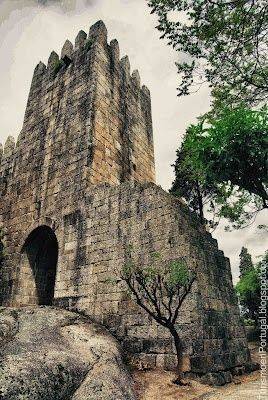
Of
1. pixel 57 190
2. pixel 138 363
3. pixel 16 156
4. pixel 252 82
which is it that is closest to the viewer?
pixel 138 363

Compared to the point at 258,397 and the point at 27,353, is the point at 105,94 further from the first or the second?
the point at 258,397

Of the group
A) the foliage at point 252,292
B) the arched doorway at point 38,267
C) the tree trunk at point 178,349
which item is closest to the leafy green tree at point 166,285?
the tree trunk at point 178,349

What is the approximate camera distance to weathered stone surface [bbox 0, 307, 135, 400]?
175 inches

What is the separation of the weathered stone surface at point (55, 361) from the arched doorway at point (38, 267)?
3.64 m

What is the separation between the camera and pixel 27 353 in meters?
5.06

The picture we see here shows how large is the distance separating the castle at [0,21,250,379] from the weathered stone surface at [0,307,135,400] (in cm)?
132

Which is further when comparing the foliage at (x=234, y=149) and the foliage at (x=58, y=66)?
the foliage at (x=58, y=66)

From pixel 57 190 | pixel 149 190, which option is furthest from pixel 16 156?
pixel 149 190

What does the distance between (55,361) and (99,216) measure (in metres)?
4.76

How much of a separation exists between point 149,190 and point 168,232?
4.57 ft

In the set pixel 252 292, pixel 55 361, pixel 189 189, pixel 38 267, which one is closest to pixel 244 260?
pixel 252 292

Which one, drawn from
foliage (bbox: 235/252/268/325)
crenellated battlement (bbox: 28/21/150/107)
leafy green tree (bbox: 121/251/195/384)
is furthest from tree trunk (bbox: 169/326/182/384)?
foliage (bbox: 235/252/268/325)

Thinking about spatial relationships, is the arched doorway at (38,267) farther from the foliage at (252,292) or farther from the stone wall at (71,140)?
the foliage at (252,292)

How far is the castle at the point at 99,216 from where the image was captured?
23.9 ft
